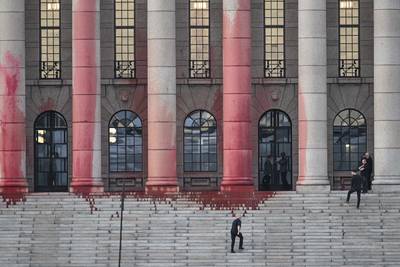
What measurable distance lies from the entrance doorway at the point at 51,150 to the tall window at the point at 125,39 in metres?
4.58

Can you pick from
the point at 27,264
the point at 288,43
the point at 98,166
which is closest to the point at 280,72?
the point at 288,43

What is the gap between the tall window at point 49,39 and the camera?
13825 centimetres

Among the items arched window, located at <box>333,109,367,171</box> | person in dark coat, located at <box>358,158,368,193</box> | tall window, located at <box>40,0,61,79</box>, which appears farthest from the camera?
arched window, located at <box>333,109,367,171</box>

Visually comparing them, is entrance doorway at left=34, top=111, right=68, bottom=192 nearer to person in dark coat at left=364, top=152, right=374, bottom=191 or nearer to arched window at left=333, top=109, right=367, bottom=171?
arched window at left=333, top=109, right=367, bottom=171

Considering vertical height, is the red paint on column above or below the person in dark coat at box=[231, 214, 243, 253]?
above

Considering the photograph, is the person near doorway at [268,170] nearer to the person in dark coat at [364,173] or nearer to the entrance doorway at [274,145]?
the entrance doorway at [274,145]

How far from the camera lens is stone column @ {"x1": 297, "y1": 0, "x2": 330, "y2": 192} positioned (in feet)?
433

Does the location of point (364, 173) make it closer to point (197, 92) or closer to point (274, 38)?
point (274, 38)

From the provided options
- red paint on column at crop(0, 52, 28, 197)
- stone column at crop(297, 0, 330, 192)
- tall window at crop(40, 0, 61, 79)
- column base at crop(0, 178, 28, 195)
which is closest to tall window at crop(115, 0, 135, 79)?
tall window at crop(40, 0, 61, 79)

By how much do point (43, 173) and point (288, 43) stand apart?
52.4 ft

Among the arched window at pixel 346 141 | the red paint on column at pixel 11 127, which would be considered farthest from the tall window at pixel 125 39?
the arched window at pixel 346 141

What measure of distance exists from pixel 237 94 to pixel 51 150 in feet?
43.4

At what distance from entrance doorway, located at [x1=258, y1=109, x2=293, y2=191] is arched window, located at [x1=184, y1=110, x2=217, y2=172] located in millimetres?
2721

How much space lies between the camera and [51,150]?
139 meters
